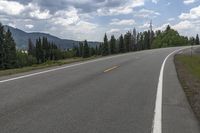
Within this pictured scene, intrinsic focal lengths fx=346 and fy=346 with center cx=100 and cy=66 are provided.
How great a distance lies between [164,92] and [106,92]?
71.3 inches

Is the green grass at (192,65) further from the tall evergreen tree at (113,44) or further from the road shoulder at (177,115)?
the tall evergreen tree at (113,44)

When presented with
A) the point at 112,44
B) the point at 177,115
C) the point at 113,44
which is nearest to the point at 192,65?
the point at 177,115

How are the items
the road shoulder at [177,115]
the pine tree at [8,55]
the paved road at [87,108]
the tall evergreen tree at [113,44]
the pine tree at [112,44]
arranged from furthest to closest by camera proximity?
the pine tree at [112,44] → the tall evergreen tree at [113,44] → the pine tree at [8,55] → the road shoulder at [177,115] → the paved road at [87,108]

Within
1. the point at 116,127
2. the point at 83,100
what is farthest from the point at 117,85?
the point at 116,127

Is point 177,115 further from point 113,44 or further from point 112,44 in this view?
point 113,44

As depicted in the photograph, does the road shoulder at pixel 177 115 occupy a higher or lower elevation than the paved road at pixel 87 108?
lower

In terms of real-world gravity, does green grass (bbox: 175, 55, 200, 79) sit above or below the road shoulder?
below

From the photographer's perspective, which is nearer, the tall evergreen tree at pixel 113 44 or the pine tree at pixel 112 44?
the tall evergreen tree at pixel 113 44

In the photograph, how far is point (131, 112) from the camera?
7535 mm

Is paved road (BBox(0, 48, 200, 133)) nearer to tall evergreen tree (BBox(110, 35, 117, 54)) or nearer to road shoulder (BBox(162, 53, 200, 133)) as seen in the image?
road shoulder (BBox(162, 53, 200, 133))

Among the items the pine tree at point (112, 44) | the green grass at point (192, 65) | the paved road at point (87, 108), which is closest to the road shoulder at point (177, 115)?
the paved road at point (87, 108)

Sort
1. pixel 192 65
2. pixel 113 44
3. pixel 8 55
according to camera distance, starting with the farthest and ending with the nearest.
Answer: pixel 113 44 < pixel 8 55 < pixel 192 65

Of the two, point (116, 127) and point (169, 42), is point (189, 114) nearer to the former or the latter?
point (116, 127)

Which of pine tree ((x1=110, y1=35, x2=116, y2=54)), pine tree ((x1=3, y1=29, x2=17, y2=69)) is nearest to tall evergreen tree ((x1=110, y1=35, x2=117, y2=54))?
pine tree ((x1=110, y1=35, x2=116, y2=54))
